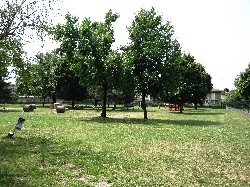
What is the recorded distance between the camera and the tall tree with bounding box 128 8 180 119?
126ft

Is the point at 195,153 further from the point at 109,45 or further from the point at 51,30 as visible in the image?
the point at 109,45

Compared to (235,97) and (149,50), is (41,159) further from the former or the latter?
(235,97)

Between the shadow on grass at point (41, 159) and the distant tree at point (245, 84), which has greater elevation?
the distant tree at point (245, 84)

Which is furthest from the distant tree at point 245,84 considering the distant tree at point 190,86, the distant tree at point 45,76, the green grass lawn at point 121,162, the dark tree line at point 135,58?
the green grass lawn at point 121,162

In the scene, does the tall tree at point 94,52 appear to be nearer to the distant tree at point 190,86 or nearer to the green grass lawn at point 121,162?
the green grass lawn at point 121,162

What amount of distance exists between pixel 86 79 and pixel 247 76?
5390 centimetres

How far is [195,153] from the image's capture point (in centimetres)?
1566

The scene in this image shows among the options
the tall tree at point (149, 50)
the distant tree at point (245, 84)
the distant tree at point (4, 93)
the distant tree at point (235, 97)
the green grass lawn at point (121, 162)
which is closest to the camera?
the green grass lawn at point (121, 162)

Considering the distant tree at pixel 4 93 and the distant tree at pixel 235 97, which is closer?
the distant tree at pixel 4 93

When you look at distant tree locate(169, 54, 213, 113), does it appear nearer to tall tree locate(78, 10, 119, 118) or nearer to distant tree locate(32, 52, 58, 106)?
tall tree locate(78, 10, 119, 118)

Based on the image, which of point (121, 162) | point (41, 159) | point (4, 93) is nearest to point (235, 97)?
point (4, 93)

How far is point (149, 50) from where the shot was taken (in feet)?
124

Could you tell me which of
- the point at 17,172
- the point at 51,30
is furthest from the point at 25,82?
the point at 17,172

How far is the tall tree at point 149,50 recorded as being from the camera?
38.5 meters
